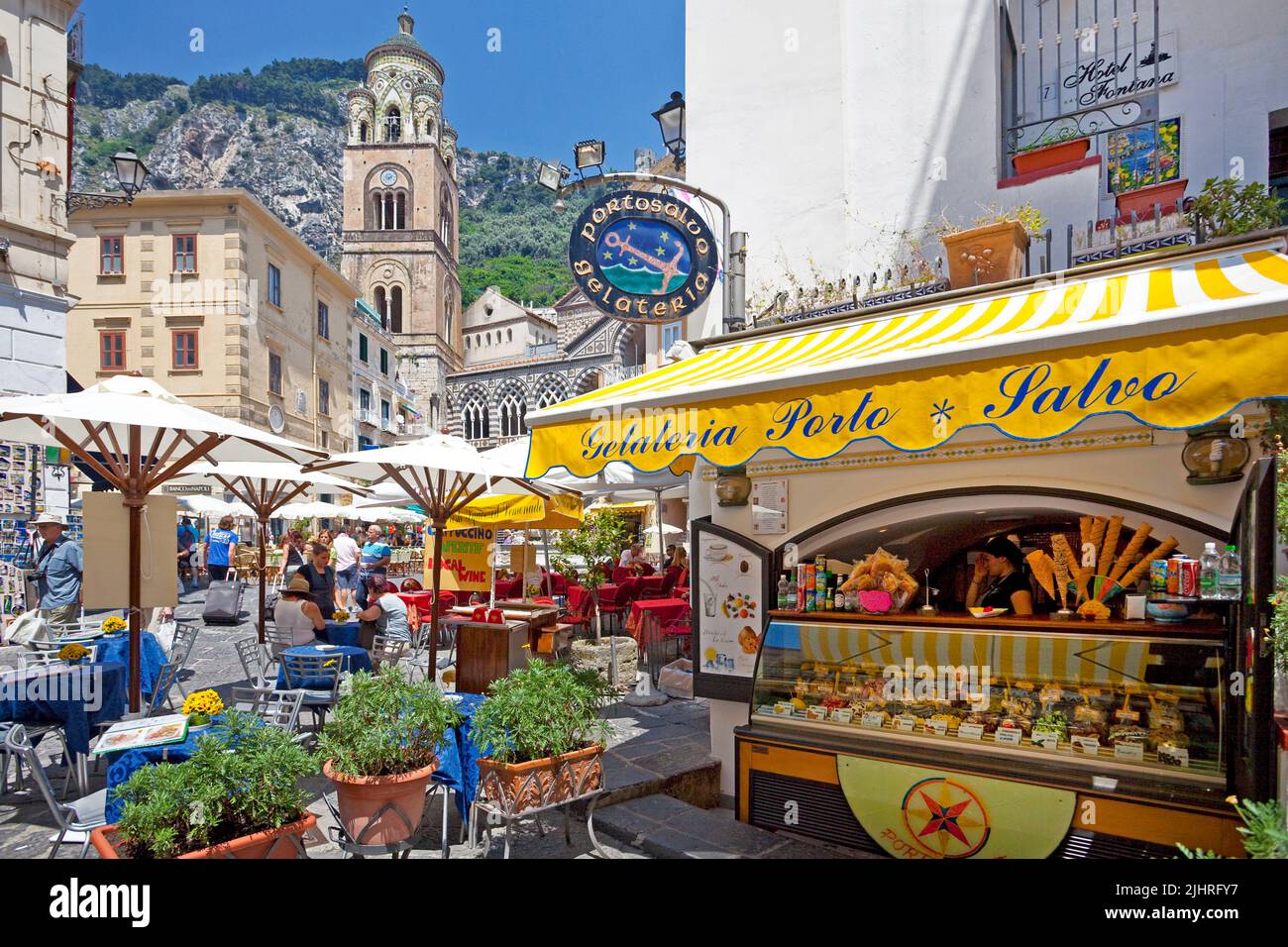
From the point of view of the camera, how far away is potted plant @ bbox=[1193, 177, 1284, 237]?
4.79 meters

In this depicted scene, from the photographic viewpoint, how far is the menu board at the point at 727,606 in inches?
200

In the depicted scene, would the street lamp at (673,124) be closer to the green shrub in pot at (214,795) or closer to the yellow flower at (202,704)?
the yellow flower at (202,704)

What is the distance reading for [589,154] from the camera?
7.50m

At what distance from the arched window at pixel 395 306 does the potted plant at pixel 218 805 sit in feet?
200

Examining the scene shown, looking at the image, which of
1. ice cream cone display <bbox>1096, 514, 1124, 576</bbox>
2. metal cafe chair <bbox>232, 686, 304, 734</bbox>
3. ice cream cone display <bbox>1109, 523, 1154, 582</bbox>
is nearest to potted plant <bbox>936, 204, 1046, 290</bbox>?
ice cream cone display <bbox>1096, 514, 1124, 576</bbox>

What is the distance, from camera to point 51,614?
8016 millimetres

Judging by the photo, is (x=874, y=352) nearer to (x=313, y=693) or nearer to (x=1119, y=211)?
(x=1119, y=211)

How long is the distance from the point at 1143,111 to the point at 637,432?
5600 millimetres

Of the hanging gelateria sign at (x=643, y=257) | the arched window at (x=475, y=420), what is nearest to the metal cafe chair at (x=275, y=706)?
the hanging gelateria sign at (x=643, y=257)

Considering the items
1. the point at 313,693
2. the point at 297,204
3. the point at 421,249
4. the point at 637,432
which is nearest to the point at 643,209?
the point at 637,432

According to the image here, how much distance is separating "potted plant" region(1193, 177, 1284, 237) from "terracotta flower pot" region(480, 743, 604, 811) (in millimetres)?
5043

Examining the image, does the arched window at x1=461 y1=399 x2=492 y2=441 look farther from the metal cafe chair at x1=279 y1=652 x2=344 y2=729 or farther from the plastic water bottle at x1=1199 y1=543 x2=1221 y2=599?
the plastic water bottle at x1=1199 y1=543 x2=1221 y2=599

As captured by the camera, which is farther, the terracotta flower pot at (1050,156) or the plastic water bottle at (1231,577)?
the terracotta flower pot at (1050,156)

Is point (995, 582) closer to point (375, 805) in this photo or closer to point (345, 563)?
point (375, 805)
